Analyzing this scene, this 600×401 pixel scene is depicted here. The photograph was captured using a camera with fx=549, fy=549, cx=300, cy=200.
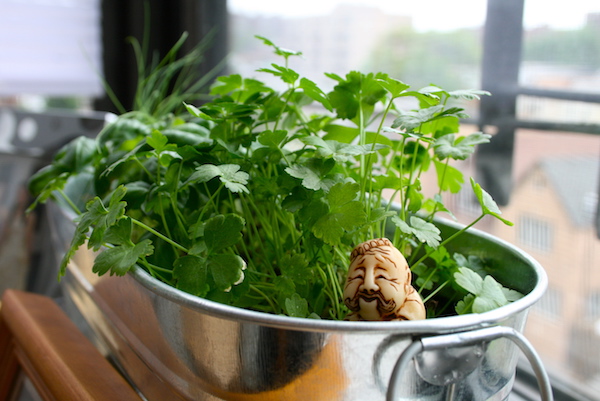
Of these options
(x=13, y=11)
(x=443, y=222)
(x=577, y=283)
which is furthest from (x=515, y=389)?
(x=13, y=11)

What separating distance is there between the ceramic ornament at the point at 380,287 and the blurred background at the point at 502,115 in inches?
16.8

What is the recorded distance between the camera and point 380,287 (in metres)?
0.37

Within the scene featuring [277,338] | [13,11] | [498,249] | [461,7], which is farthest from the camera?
[13,11]

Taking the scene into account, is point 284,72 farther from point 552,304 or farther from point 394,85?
point 552,304

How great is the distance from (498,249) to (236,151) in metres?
0.24

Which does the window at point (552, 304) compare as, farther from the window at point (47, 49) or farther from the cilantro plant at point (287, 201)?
the window at point (47, 49)

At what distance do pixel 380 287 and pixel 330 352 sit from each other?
65 mm

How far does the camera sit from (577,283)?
72cm

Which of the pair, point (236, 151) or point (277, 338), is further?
point (236, 151)

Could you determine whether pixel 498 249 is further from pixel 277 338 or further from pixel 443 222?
pixel 277 338

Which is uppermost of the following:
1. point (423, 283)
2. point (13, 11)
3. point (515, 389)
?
point (13, 11)

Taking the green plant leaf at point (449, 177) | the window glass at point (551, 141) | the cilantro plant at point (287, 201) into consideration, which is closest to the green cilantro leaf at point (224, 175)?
the cilantro plant at point (287, 201)

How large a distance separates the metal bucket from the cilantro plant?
0.03 metres

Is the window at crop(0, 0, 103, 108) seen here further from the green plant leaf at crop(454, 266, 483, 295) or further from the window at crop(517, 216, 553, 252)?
the green plant leaf at crop(454, 266, 483, 295)
